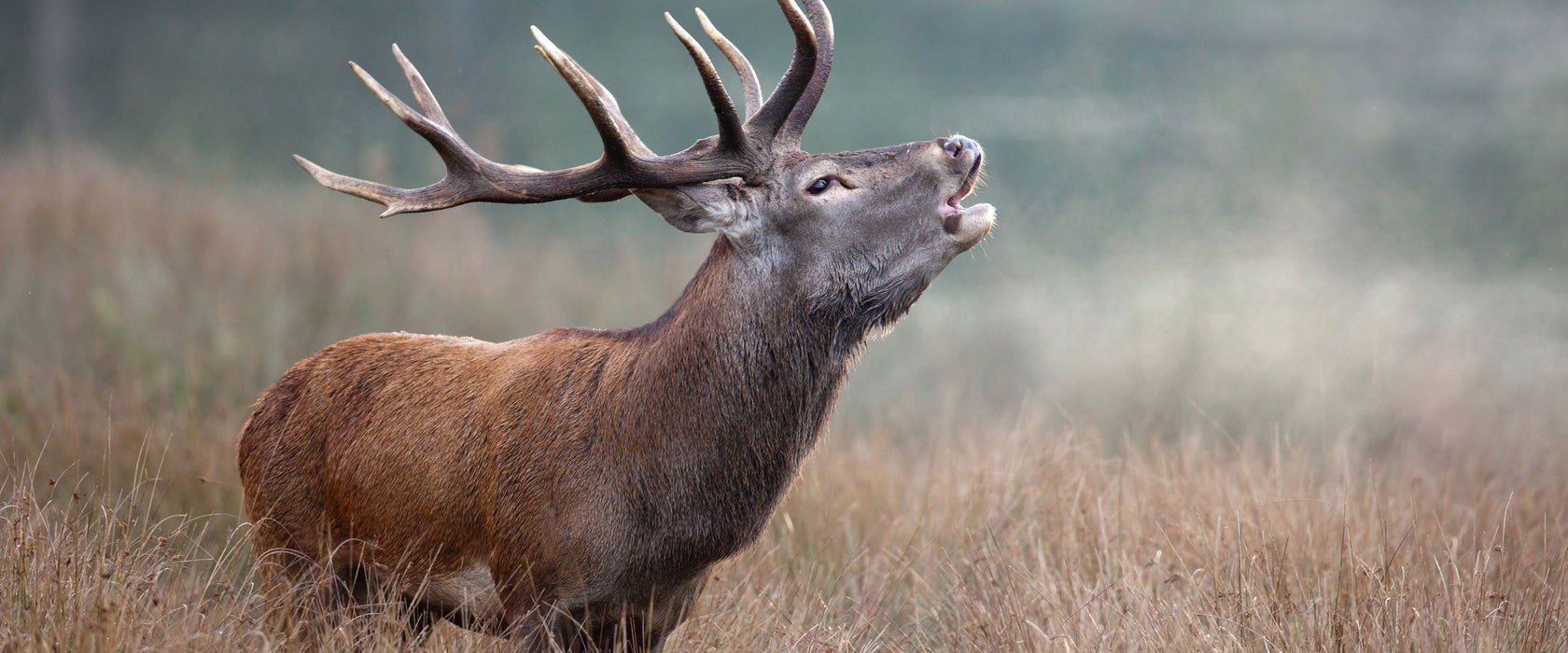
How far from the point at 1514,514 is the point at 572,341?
122 inches

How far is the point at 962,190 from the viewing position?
3.11 m

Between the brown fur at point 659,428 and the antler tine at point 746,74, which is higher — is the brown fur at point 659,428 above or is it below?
below

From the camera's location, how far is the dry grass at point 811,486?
2.96 m

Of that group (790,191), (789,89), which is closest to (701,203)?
(790,191)

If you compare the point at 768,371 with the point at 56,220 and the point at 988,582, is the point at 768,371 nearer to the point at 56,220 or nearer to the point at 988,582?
the point at 988,582

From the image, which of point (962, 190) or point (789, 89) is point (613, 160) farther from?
point (962, 190)

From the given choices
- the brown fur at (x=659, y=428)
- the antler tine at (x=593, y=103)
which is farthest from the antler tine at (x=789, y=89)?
the antler tine at (x=593, y=103)

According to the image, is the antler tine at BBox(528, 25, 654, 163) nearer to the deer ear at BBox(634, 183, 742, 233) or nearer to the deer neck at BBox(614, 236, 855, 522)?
the deer ear at BBox(634, 183, 742, 233)

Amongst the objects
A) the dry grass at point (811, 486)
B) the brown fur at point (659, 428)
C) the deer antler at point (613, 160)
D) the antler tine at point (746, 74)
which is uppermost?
the antler tine at point (746, 74)

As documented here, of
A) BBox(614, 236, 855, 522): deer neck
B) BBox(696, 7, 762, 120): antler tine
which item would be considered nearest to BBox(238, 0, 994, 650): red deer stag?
BBox(614, 236, 855, 522): deer neck

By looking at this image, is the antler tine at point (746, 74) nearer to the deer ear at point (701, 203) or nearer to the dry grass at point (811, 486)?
the deer ear at point (701, 203)

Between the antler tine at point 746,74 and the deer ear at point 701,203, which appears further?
the antler tine at point 746,74

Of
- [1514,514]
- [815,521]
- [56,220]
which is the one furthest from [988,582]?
[56,220]

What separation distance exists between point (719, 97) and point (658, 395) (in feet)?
2.44
